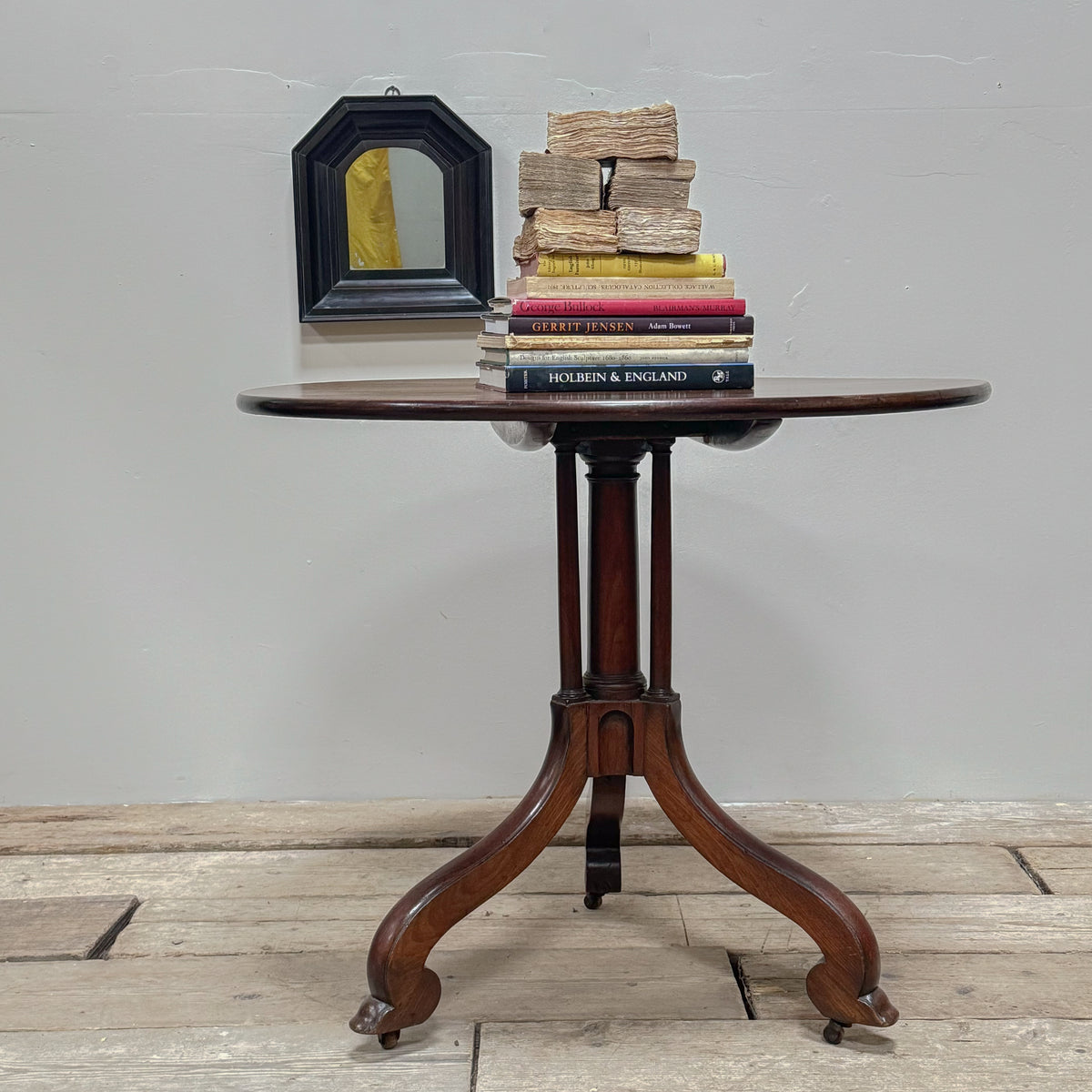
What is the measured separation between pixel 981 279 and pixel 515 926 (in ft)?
4.44

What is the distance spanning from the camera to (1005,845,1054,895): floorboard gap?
6.10 feet

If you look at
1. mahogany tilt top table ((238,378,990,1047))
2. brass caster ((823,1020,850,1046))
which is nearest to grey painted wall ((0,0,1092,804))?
mahogany tilt top table ((238,378,990,1047))

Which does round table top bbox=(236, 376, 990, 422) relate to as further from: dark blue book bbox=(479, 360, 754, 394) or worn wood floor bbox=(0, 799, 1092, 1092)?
worn wood floor bbox=(0, 799, 1092, 1092)

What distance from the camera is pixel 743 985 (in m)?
1.56

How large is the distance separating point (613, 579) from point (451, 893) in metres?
0.44

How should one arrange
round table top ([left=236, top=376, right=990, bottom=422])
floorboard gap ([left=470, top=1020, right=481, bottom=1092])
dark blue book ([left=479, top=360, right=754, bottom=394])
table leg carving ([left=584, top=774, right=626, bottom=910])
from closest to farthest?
round table top ([left=236, top=376, right=990, bottom=422])
dark blue book ([left=479, top=360, right=754, bottom=394])
floorboard gap ([left=470, top=1020, right=481, bottom=1092])
table leg carving ([left=584, top=774, right=626, bottom=910])

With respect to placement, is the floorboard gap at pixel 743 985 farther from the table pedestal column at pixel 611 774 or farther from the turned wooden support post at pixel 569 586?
the turned wooden support post at pixel 569 586

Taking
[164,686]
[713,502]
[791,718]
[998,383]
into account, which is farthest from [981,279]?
[164,686]

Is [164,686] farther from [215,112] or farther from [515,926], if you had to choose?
[215,112]

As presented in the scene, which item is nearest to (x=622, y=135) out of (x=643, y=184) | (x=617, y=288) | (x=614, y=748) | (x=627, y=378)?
(x=643, y=184)

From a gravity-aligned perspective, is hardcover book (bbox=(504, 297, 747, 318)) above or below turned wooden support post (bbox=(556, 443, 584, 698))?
above

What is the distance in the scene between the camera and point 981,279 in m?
2.10

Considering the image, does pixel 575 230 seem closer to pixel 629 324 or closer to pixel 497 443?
pixel 629 324

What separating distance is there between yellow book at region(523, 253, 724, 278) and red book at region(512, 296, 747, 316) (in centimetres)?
5
